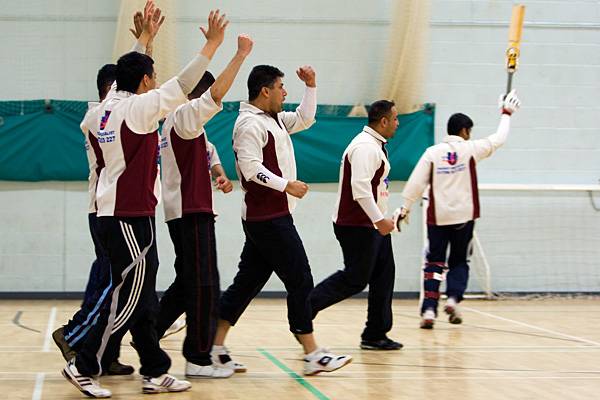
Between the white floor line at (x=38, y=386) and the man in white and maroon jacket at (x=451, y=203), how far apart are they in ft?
13.0

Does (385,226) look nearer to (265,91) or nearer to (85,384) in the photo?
(265,91)

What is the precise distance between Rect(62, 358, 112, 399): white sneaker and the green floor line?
1104mm

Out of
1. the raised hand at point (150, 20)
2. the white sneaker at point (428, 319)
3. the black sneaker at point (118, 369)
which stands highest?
the raised hand at point (150, 20)

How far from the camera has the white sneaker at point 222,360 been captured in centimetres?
571

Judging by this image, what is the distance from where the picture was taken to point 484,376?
18.4 ft

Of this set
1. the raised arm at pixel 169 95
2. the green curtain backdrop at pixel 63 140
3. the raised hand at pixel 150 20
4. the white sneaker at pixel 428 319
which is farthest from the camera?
the green curtain backdrop at pixel 63 140

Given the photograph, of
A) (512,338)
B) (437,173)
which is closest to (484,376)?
(512,338)

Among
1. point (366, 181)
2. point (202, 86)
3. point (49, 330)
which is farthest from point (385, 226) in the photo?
point (49, 330)

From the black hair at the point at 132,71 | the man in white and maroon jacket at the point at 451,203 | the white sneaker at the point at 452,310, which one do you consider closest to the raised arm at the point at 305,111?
the black hair at the point at 132,71

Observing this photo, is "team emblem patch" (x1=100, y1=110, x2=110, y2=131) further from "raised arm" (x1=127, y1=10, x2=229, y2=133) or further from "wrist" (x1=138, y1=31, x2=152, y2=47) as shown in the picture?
"wrist" (x1=138, y1=31, x2=152, y2=47)

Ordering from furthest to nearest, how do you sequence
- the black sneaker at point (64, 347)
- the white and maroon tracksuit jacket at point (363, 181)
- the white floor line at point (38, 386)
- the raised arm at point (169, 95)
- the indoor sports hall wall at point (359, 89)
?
1. the indoor sports hall wall at point (359, 89)
2. the white and maroon tracksuit jacket at point (363, 181)
3. the black sneaker at point (64, 347)
4. the white floor line at point (38, 386)
5. the raised arm at point (169, 95)

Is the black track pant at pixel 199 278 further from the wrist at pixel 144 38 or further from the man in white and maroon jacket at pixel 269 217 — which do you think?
the wrist at pixel 144 38

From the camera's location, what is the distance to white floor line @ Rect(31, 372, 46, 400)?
4875 mm

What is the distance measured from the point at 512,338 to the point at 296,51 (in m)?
5.58
